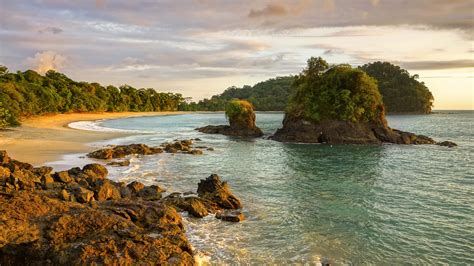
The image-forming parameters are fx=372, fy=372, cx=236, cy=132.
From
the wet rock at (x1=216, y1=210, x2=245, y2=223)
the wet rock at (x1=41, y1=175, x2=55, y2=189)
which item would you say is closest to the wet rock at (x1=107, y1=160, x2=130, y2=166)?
the wet rock at (x1=41, y1=175, x2=55, y2=189)

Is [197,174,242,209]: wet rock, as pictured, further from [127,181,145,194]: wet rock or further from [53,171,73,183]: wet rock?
[53,171,73,183]: wet rock

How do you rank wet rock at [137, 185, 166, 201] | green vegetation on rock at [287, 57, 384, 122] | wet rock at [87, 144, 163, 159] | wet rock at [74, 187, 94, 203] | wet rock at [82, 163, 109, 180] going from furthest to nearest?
green vegetation on rock at [287, 57, 384, 122]
wet rock at [87, 144, 163, 159]
wet rock at [82, 163, 109, 180]
wet rock at [137, 185, 166, 201]
wet rock at [74, 187, 94, 203]

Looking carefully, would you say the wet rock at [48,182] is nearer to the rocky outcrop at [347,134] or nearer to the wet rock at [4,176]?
the wet rock at [4,176]

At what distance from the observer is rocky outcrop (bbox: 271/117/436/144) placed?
65438 millimetres

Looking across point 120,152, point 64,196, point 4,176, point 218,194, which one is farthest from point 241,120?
point 64,196

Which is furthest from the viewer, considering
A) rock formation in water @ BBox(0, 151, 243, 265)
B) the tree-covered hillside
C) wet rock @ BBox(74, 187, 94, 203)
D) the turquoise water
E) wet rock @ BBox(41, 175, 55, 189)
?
the tree-covered hillside

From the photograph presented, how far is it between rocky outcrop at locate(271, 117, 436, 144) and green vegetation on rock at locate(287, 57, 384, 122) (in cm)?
110

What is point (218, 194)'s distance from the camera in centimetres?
2464

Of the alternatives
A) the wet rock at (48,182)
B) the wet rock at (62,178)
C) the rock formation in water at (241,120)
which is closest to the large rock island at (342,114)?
the rock formation in water at (241,120)

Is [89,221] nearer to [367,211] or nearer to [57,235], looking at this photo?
[57,235]

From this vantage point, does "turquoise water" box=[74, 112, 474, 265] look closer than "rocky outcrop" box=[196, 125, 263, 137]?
Yes

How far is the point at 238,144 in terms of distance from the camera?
63500 mm

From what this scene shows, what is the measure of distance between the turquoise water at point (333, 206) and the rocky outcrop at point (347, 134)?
15364 mm

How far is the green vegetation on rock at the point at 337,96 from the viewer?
219 ft
